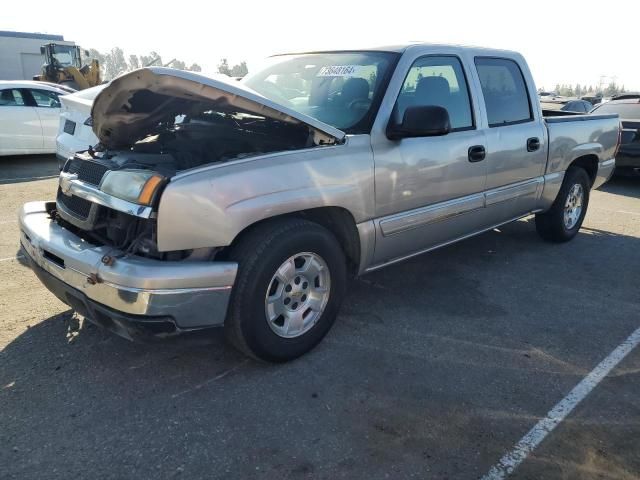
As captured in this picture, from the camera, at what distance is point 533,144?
4.80 m

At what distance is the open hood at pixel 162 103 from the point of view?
278 cm

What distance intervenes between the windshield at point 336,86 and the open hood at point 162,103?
1.32 feet

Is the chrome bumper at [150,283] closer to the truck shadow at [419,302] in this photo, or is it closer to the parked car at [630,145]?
the truck shadow at [419,302]

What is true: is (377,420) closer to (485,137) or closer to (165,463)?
(165,463)

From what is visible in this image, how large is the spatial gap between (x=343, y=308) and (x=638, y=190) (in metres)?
7.56

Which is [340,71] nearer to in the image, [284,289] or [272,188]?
[272,188]

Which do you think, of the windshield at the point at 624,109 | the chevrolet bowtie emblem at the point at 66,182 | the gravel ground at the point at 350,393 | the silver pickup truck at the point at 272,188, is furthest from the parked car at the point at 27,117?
the windshield at the point at 624,109

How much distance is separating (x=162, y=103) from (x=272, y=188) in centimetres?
100

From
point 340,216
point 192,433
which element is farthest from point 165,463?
point 340,216

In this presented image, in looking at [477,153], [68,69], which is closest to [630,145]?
[477,153]

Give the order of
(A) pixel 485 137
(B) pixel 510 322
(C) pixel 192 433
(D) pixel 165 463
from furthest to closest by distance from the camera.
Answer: (A) pixel 485 137, (B) pixel 510 322, (C) pixel 192 433, (D) pixel 165 463

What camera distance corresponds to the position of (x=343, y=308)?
4.04m

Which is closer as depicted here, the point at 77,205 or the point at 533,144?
the point at 77,205

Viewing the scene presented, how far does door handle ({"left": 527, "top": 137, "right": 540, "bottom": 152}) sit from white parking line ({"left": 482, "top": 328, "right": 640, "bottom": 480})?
72.1 inches
